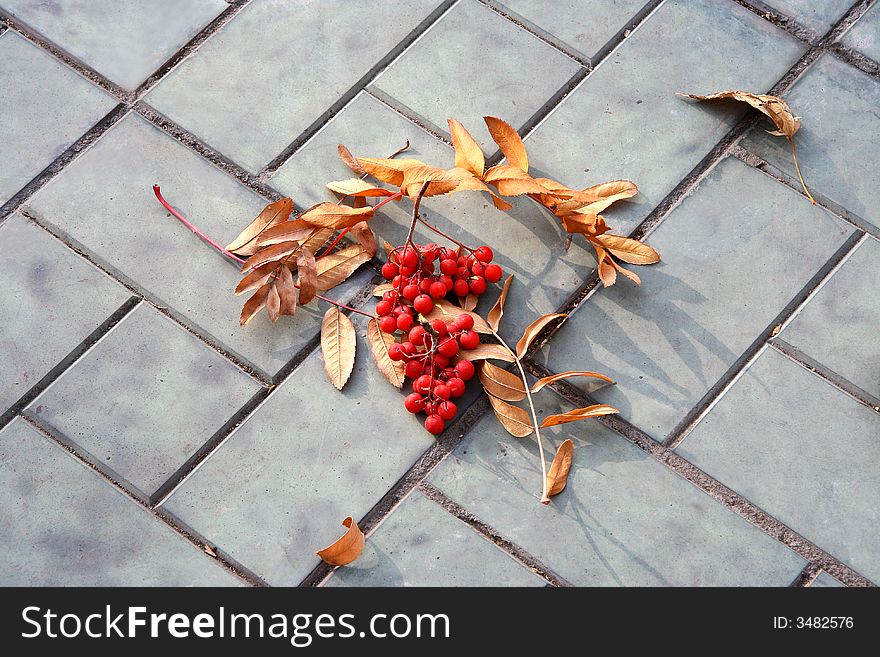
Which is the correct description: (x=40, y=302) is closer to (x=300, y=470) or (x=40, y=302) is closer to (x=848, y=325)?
(x=300, y=470)

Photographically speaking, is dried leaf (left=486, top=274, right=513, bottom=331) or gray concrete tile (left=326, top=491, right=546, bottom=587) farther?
dried leaf (left=486, top=274, right=513, bottom=331)

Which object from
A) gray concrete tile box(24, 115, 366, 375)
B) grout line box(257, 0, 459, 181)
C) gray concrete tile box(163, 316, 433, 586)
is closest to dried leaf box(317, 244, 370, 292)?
gray concrete tile box(24, 115, 366, 375)

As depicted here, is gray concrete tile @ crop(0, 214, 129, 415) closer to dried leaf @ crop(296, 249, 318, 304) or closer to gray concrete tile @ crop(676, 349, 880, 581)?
dried leaf @ crop(296, 249, 318, 304)

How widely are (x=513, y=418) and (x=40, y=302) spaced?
1.03 m

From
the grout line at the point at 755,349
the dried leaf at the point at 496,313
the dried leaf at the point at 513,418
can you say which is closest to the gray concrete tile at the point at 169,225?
the dried leaf at the point at 496,313

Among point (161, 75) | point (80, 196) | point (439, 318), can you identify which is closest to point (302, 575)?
point (439, 318)

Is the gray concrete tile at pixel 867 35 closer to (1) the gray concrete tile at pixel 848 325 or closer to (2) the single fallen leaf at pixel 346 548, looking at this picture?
(1) the gray concrete tile at pixel 848 325

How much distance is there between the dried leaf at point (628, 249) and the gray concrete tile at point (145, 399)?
785 mm

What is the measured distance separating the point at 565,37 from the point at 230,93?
80cm

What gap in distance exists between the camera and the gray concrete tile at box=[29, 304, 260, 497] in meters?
2.06

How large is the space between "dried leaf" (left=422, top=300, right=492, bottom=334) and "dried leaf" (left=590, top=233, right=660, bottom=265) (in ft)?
1.01

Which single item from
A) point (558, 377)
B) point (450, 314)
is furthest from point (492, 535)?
point (450, 314)
